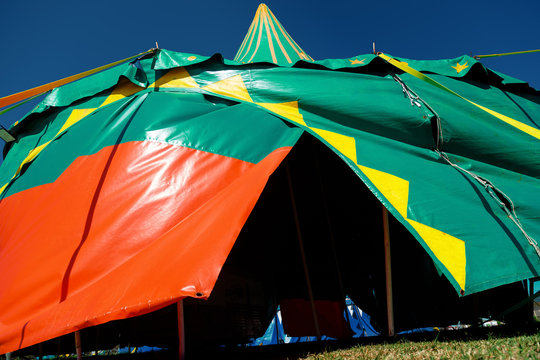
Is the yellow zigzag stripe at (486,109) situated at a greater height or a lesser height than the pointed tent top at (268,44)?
lesser

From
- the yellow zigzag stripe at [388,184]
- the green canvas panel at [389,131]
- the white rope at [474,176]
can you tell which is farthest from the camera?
the white rope at [474,176]

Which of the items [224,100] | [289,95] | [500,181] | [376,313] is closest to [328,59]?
Answer: [289,95]

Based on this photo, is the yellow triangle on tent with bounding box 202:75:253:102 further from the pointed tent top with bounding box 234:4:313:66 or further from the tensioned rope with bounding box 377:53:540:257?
the pointed tent top with bounding box 234:4:313:66

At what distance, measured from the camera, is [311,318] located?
4484mm

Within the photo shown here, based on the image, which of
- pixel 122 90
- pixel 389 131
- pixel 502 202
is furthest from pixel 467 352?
pixel 122 90

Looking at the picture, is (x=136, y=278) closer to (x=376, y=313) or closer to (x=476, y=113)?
(x=476, y=113)

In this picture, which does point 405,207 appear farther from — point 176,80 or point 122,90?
point 122,90

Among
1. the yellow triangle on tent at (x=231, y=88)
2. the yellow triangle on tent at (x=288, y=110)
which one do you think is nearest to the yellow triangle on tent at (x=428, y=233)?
the yellow triangle on tent at (x=288, y=110)

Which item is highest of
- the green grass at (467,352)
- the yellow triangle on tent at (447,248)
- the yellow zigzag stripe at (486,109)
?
the yellow zigzag stripe at (486,109)

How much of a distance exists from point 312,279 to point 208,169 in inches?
109

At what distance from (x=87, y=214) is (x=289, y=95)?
1634 mm

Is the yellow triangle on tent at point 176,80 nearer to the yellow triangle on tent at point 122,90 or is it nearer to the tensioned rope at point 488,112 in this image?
the yellow triangle on tent at point 122,90

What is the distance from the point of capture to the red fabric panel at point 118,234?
1617mm

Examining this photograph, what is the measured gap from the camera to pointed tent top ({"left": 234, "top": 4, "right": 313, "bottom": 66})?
5.04 m
